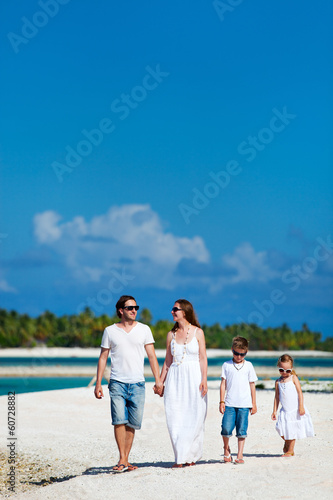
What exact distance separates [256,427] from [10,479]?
5.24m

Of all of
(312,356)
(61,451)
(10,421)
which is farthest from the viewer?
(312,356)

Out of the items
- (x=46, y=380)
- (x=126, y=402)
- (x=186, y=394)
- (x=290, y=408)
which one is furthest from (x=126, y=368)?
(x=46, y=380)

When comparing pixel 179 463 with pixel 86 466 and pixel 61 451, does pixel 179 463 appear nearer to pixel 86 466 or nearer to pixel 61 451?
pixel 86 466

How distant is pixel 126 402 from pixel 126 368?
46 centimetres

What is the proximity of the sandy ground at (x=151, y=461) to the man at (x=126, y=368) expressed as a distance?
671 mm

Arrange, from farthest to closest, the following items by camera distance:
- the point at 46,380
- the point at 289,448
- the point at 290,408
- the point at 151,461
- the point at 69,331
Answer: the point at 69,331, the point at 46,380, the point at 151,461, the point at 289,448, the point at 290,408

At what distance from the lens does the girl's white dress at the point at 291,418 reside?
856 centimetres

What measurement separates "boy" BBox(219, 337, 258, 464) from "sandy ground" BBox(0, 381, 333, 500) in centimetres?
41

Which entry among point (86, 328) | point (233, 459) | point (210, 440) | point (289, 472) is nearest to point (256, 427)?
point (210, 440)

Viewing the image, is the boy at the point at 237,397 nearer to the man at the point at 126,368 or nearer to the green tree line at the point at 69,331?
the man at the point at 126,368

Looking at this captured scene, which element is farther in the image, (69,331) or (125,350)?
(69,331)

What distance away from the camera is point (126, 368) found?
26.1ft

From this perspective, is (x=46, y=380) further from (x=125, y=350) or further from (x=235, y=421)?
(x=125, y=350)

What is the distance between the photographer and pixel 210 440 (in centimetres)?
1117
